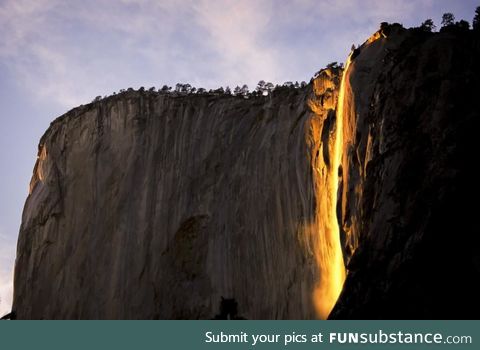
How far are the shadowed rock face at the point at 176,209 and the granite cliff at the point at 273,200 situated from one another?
0.22 ft

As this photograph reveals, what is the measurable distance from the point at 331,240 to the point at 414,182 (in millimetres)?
6378

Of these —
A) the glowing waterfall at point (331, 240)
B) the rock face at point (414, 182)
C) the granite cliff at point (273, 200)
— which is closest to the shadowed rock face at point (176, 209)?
the granite cliff at point (273, 200)

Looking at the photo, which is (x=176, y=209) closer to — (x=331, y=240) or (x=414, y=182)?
(x=331, y=240)

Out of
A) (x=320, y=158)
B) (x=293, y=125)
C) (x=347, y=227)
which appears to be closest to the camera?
(x=347, y=227)

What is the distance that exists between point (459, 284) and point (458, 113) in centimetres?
513

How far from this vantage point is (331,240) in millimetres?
27703

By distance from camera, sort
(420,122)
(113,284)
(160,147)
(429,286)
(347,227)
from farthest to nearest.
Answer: (160,147), (113,284), (347,227), (420,122), (429,286)

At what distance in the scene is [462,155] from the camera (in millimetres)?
21719

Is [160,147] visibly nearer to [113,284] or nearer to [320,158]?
[113,284]

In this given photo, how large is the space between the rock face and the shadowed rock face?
4873 millimetres

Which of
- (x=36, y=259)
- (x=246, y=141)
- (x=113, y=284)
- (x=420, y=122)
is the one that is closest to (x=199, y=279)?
(x=113, y=284)

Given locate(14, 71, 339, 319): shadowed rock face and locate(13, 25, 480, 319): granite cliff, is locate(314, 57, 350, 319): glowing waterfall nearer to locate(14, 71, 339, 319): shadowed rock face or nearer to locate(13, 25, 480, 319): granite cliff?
locate(13, 25, 480, 319): granite cliff

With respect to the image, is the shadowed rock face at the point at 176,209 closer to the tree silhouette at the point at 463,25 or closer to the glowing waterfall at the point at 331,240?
the glowing waterfall at the point at 331,240

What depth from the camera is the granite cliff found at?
69.2ft
